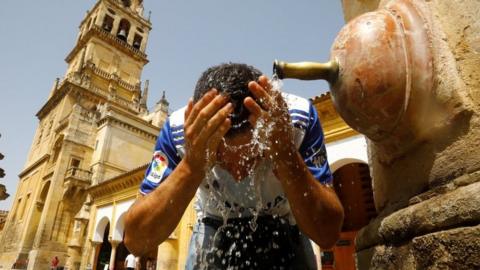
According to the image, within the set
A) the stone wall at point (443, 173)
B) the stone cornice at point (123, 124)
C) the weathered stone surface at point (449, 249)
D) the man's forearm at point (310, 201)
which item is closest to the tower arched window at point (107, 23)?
the stone cornice at point (123, 124)

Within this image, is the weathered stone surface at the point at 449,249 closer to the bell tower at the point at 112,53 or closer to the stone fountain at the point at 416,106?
the stone fountain at the point at 416,106

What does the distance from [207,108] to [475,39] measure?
1.00 metres

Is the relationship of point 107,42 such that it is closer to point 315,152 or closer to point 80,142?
point 80,142

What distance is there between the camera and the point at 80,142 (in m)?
23.4

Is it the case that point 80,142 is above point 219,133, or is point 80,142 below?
above

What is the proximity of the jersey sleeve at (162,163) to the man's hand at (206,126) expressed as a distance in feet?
1.32

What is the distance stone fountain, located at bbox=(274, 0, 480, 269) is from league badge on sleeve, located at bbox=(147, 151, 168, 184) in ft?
3.26

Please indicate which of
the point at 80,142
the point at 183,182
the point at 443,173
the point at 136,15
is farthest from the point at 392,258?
the point at 136,15

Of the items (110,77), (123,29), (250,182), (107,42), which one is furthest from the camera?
(123,29)

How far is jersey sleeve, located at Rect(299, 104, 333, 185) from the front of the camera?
5.70 feet

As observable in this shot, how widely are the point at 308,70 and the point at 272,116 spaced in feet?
0.93

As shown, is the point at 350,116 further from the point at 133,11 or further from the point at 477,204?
the point at 133,11

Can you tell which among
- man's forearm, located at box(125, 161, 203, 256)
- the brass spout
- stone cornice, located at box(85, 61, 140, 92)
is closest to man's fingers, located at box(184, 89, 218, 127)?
man's forearm, located at box(125, 161, 203, 256)

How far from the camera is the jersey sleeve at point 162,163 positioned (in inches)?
72.9
